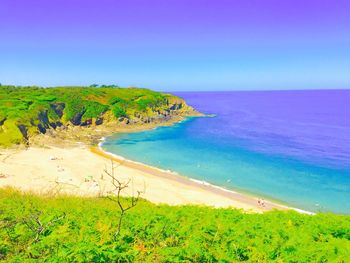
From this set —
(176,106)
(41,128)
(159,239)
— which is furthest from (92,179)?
(176,106)

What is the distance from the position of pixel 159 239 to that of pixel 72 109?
7888 centimetres

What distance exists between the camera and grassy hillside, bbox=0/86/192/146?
62559mm

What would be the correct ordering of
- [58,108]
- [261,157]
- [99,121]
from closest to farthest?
1. [261,157]
2. [58,108]
3. [99,121]

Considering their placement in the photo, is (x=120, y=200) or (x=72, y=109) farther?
(x=72, y=109)

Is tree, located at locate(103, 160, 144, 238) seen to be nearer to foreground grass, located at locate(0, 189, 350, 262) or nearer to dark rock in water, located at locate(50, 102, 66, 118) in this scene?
foreground grass, located at locate(0, 189, 350, 262)

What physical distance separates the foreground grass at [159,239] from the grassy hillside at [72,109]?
48.9m

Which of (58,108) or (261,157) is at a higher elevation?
(58,108)

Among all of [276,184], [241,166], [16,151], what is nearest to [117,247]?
[276,184]

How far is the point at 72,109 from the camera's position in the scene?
8506 centimetres

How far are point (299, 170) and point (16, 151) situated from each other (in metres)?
45.0

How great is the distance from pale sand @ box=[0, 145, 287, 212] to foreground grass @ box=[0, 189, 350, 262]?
16806mm

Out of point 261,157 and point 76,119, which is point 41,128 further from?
point 261,157

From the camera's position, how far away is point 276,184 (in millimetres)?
44344

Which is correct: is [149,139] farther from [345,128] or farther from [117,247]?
→ [117,247]
